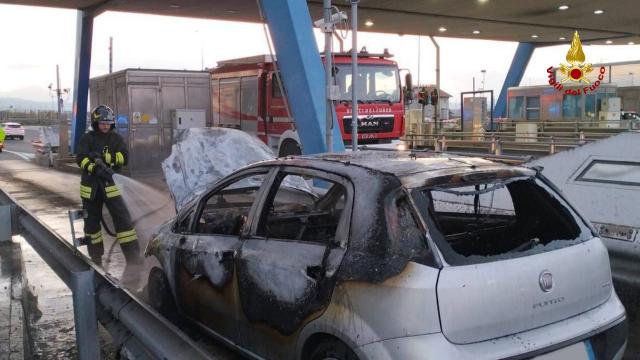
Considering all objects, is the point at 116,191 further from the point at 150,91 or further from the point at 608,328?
the point at 150,91

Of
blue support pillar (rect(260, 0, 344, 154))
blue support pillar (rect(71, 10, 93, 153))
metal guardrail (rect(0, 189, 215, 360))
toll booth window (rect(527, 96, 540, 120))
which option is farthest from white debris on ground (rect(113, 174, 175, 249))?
toll booth window (rect(527, 96, 540, 120))

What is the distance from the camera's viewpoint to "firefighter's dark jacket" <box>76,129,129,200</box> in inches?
272

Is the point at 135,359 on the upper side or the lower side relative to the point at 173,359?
lower

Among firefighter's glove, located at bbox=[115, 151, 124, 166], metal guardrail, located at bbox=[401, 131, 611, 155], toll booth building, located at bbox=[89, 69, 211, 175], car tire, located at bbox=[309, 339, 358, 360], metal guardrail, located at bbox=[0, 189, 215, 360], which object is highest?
toll booth building, located at bbox=[89, 69, 211, 175]

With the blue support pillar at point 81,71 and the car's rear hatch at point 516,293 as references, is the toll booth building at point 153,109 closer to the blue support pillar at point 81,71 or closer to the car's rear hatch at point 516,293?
the blue support pillar at point 81,71

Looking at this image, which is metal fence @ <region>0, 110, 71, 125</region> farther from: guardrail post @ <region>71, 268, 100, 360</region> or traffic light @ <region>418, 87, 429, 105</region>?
guardrail post @ <region>71, 268, 100, 360</region>

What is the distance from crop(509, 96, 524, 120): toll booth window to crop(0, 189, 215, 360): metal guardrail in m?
25.5

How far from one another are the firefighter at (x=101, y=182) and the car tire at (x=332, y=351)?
455cm

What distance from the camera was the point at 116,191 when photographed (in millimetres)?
7102

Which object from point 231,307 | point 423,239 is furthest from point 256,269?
point 423,239

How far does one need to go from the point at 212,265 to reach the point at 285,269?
85 cm

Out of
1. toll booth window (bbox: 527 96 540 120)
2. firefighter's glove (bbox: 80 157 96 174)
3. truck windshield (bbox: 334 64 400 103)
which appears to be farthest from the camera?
toll booth window (bbox: 527 96 540 120)

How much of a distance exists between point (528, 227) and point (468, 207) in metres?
1.01

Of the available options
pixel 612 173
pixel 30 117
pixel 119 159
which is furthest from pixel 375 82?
pixel 30 117
